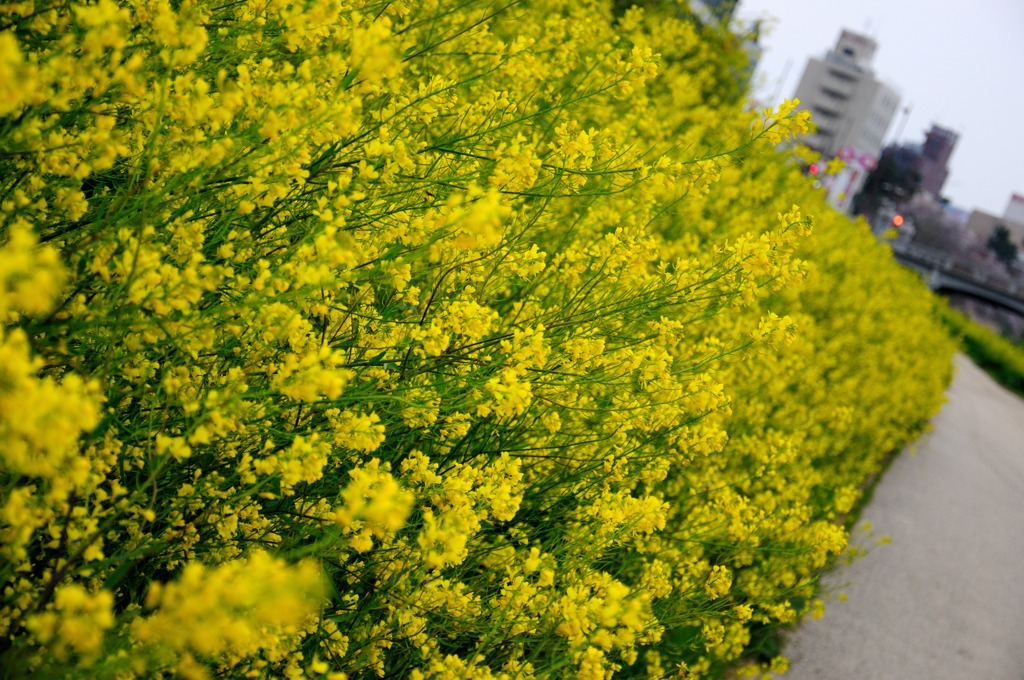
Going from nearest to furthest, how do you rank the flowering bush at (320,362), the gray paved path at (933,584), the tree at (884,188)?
the flowering bush at (320,362)
the gray paved path at (933,584)
the tree at (884,188)

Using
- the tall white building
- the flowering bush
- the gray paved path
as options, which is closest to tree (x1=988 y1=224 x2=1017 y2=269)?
the tall white building

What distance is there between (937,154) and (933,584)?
13078 centimetres

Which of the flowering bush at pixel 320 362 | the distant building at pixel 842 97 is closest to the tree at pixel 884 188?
the distant building at pixel 842 97

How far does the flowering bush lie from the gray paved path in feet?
8.59

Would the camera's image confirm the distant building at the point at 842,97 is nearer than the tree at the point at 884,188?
No

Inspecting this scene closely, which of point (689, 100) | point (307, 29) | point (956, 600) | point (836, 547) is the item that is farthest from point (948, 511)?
point (307, 29)

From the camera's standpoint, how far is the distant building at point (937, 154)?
121681 mm

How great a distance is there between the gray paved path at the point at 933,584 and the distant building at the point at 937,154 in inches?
4767

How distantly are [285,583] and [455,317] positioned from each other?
1224 mm

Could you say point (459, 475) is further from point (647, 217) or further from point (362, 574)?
point (647, 217)

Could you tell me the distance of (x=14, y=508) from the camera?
132 centimetres

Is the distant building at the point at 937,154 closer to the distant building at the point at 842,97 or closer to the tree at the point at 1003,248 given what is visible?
the distant building at the point at 842,97

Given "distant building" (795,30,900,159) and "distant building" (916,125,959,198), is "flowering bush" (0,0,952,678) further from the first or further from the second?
"distant building" (916,125,959,198)

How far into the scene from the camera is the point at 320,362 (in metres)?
1.94
